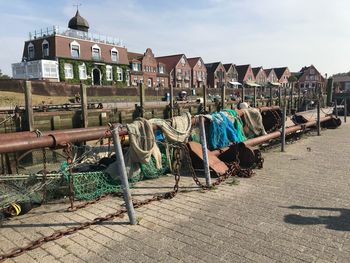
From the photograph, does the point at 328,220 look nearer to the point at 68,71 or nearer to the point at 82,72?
the point at 68,71

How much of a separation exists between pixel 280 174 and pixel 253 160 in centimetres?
72

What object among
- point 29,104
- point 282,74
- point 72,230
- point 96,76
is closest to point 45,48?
point 96,76

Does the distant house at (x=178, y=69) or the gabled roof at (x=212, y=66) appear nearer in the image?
the distant house at (x=178, y=69)

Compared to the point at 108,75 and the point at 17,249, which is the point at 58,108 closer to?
the point at 17,249

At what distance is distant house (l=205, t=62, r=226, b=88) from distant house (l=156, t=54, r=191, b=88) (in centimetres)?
814

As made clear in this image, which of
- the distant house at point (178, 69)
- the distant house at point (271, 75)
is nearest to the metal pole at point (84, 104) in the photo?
the distant house at point (178, 69)

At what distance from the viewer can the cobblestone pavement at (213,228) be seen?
3.77 meters

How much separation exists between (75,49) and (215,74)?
1615 inches

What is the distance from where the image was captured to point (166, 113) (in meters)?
20.7

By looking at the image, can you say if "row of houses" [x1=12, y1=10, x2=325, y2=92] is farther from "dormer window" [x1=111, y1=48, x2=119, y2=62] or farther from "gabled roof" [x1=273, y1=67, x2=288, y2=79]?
"gabled roof" [x1=273, y1=67, x2=288, y2=79]

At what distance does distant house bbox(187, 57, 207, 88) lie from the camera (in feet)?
261

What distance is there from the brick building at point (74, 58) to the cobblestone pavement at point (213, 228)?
A: 47249 millimetres

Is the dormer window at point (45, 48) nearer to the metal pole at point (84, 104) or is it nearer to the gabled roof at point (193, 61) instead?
the gabled roof at point (193, 61)

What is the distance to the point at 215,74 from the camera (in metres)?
83.8
